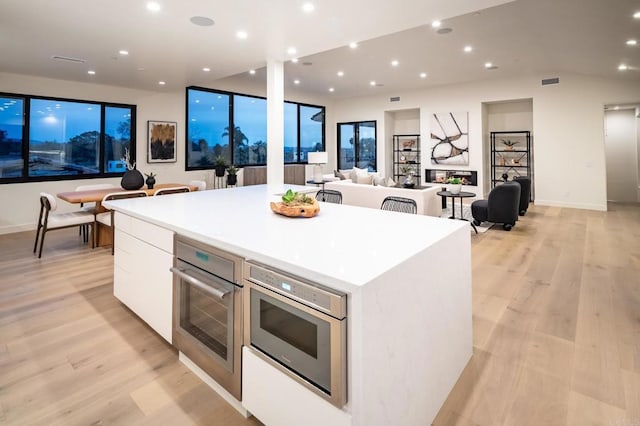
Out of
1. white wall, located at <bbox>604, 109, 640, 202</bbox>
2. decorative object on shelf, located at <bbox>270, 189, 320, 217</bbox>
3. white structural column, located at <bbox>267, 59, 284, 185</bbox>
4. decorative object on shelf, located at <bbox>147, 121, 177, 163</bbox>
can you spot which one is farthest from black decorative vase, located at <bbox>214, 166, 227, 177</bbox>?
white wall, located at <bbox>604, 109, 640, 202</bbox>

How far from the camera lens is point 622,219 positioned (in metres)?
6.48

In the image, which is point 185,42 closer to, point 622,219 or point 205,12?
point 205,12

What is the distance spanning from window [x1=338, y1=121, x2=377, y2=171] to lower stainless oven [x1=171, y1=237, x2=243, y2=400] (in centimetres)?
962

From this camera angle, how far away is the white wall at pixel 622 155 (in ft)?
27.2

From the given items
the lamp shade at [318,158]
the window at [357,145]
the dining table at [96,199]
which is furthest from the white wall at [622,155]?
the dining table at [96,199]

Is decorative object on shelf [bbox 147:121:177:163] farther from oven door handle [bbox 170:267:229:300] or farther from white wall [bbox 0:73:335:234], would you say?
oven door handle [bbox 170:267:229:300]

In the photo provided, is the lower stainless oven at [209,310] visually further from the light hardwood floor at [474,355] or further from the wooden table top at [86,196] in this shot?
the wooden table top at [86,196]

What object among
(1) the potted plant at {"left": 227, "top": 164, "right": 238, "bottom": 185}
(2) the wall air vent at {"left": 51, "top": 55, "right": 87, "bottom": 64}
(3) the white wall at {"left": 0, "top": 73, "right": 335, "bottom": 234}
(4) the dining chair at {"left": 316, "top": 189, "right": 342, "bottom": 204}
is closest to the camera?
(4) the dining chair at {"left": 316, "top": 189, "right": 342, "bottom": 204}

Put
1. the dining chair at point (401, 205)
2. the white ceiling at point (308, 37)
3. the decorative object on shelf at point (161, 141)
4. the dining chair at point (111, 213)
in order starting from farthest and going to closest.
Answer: the decorative object on shelf at point (161, 141)
the dining chair at point (111, 213)
the white ceiling at point (308, 37)
the dining chair at point (401, 205)

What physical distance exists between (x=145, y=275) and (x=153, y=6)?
2572mm

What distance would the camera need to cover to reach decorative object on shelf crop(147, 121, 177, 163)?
7301 millimetres

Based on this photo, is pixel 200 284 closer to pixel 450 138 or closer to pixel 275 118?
pixel 275 118

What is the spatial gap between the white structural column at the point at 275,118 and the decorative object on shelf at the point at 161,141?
3512 millimetres

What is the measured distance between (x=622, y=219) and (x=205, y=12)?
778 cm
